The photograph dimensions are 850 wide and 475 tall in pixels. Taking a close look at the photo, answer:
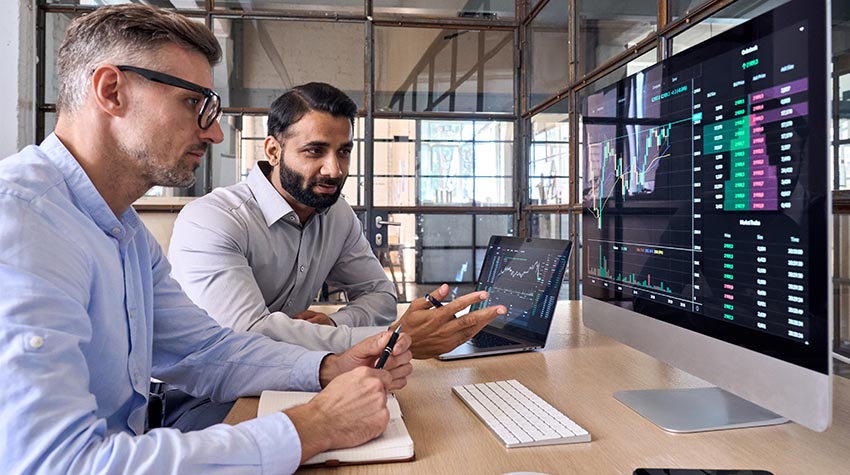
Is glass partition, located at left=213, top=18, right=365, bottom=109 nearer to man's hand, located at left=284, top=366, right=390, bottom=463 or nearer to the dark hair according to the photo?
the dark hair

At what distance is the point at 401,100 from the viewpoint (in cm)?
400

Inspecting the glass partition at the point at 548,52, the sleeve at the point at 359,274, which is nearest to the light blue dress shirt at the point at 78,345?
the sleeve at the point at 359,274

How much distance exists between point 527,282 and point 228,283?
0.74 m

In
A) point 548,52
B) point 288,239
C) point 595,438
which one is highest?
point 548,52

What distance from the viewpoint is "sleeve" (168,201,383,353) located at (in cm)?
135

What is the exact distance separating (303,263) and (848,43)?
1.52m

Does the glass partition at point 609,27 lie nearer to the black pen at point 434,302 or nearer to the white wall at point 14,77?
the black pen at point 434,302

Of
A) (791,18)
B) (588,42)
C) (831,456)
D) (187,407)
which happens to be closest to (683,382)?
(831,456)

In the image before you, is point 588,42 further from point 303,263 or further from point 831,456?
point 831,456

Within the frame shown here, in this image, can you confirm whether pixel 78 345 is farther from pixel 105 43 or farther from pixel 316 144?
pixel 316 144

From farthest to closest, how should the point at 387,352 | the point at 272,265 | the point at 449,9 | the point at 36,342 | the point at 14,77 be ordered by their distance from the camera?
1. the point at 449,9
2. the point at 14,77
3. the point at 272,265
4. the point at 387,352
5. the point at 36,342

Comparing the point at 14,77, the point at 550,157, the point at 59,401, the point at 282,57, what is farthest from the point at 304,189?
the point at 14,77

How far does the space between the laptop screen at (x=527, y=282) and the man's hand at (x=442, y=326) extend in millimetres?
221

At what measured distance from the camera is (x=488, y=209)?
4.05 metres
